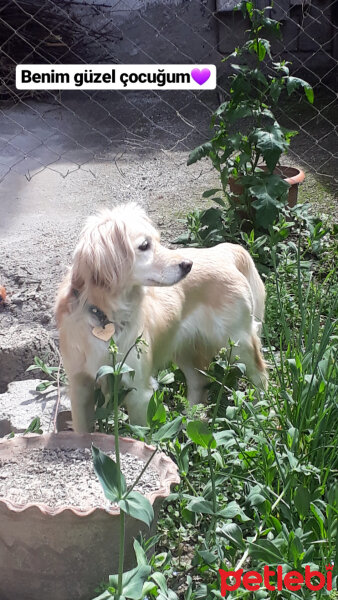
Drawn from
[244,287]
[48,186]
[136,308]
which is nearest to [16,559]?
[136,308]

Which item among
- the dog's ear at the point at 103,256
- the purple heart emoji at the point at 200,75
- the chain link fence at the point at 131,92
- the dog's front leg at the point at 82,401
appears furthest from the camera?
the chain link fence at the point at 131,92

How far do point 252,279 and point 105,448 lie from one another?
118 centimetres

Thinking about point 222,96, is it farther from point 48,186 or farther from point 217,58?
point 48,186

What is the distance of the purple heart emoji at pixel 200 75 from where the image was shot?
511 cm

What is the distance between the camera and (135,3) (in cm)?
667

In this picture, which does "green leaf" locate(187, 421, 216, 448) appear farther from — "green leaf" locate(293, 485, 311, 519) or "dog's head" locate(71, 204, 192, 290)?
"dog's head" locate(71, 204, 192, 290)

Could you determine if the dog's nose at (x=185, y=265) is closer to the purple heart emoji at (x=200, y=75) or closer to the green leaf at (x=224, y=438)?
the green leaf at (x=224, y=438)

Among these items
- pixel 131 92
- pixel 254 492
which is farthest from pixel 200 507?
pixel 131 92

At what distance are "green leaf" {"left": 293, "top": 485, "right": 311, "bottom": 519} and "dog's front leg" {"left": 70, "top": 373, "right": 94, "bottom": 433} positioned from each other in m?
0.88

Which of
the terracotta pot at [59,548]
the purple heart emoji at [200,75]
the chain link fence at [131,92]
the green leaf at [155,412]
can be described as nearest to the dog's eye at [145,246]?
the green leaf at [155,412]

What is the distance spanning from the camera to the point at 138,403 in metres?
2.55

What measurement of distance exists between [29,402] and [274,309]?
1.26 meters

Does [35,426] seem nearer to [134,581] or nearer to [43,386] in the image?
[43,386]

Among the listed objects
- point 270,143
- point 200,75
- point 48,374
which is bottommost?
point 48,374
